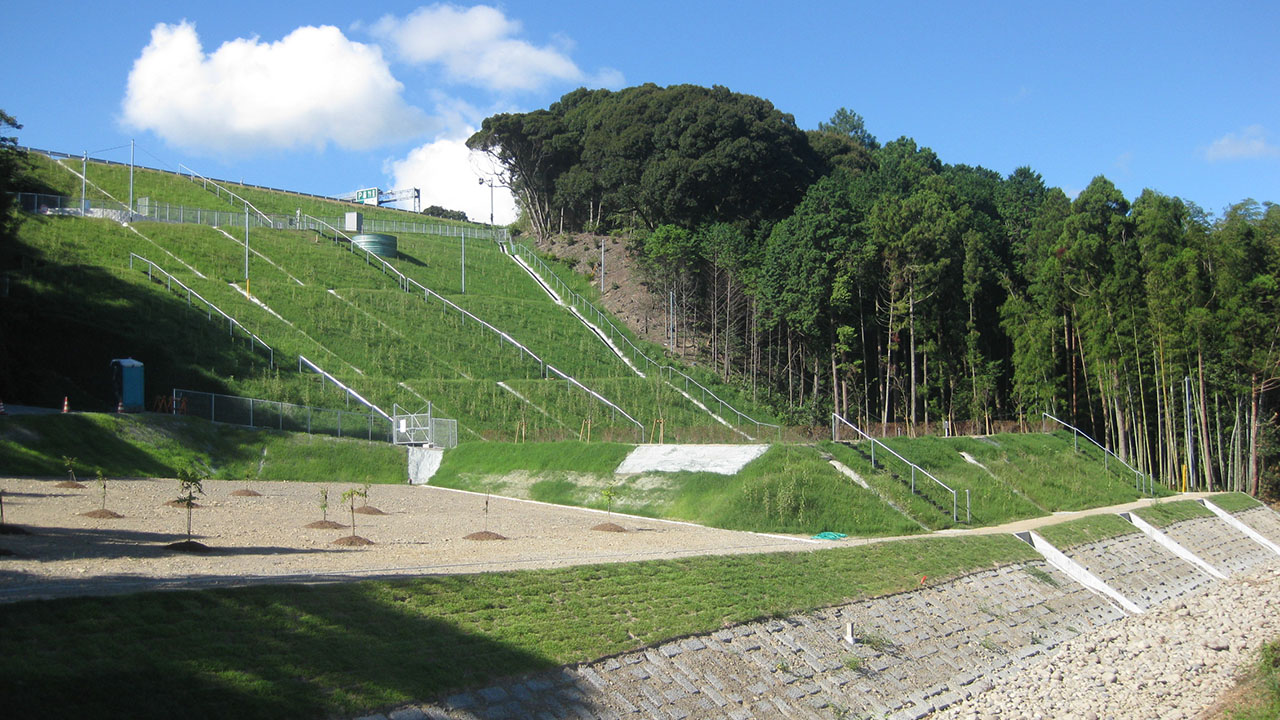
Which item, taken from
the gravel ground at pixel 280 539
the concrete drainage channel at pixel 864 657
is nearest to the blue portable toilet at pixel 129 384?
the gravel ground at pixel 280 539

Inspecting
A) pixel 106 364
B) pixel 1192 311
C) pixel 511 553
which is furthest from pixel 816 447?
pixel 106 364

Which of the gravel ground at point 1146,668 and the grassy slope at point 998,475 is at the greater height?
the grassy slope at point 998,475

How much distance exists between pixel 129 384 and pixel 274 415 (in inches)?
198

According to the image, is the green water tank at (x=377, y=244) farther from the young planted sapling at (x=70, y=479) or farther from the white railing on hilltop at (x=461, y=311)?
the young planted sapling at (x=70, y=479)

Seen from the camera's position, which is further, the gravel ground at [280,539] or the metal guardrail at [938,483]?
the metal guardrail at [938,483]

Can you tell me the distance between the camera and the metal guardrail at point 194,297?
40562 millimetres

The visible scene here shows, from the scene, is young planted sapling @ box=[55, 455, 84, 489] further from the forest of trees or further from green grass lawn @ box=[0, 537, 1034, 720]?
the forest of trees

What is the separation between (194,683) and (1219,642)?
64.4 feet

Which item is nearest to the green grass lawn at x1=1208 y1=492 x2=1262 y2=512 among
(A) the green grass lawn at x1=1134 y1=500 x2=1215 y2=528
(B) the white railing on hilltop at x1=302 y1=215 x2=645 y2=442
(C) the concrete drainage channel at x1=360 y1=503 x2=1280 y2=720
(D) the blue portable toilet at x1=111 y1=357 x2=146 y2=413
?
(A) the green grass lawn at x1=1134 y1=500 x2=1215 y2=528

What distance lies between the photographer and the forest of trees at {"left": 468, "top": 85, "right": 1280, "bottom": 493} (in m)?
38.4

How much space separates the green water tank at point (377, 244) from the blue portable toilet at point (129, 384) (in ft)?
101

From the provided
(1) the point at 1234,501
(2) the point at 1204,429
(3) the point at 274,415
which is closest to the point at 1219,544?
(1) the point at 1234,501

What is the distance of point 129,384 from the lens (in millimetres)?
31359

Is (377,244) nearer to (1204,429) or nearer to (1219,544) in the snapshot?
(1204,429)
